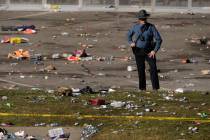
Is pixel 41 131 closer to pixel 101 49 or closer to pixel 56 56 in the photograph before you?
pixel 56 56

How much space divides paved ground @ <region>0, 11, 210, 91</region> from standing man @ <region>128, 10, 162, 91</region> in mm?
1556

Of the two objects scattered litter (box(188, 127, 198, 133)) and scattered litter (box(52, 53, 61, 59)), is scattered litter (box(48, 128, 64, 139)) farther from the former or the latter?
scattered litter (box(52, 53, 61, 59))

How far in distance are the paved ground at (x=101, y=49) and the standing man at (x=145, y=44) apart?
156 cm

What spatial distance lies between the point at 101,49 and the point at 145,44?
33.7 feet

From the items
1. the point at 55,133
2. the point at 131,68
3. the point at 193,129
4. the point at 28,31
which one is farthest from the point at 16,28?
the point at 193,129

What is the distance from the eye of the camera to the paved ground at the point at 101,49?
60.8 ft

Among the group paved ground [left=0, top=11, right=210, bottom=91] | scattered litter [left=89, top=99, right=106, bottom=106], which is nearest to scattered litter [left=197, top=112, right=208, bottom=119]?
scattered litter [left=89, top=99, right=106, bottom=106]

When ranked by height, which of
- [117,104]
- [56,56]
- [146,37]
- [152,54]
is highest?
[146,37]

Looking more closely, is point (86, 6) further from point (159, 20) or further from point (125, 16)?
point (159, 20)

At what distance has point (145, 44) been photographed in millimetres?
15773

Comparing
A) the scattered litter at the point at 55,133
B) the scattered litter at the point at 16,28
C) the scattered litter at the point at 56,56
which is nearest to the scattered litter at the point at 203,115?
the scattered litter at the point at 55,133

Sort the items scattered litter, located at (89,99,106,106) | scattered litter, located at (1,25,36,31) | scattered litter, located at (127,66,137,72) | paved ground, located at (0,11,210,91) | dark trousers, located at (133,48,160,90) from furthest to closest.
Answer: scattered litter, located at (1,25,36,31)
scattered litter, located at (127,66,137,72)
paved ground, located at (0,11,210,91)
dark trousers, located at (133,48,160,90)
scattered litter, located at (89,99,106,106)

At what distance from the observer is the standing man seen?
51.4 feet

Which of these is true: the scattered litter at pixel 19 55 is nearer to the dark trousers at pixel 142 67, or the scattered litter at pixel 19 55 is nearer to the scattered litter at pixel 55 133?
the dark trousers at pixel 142 67
